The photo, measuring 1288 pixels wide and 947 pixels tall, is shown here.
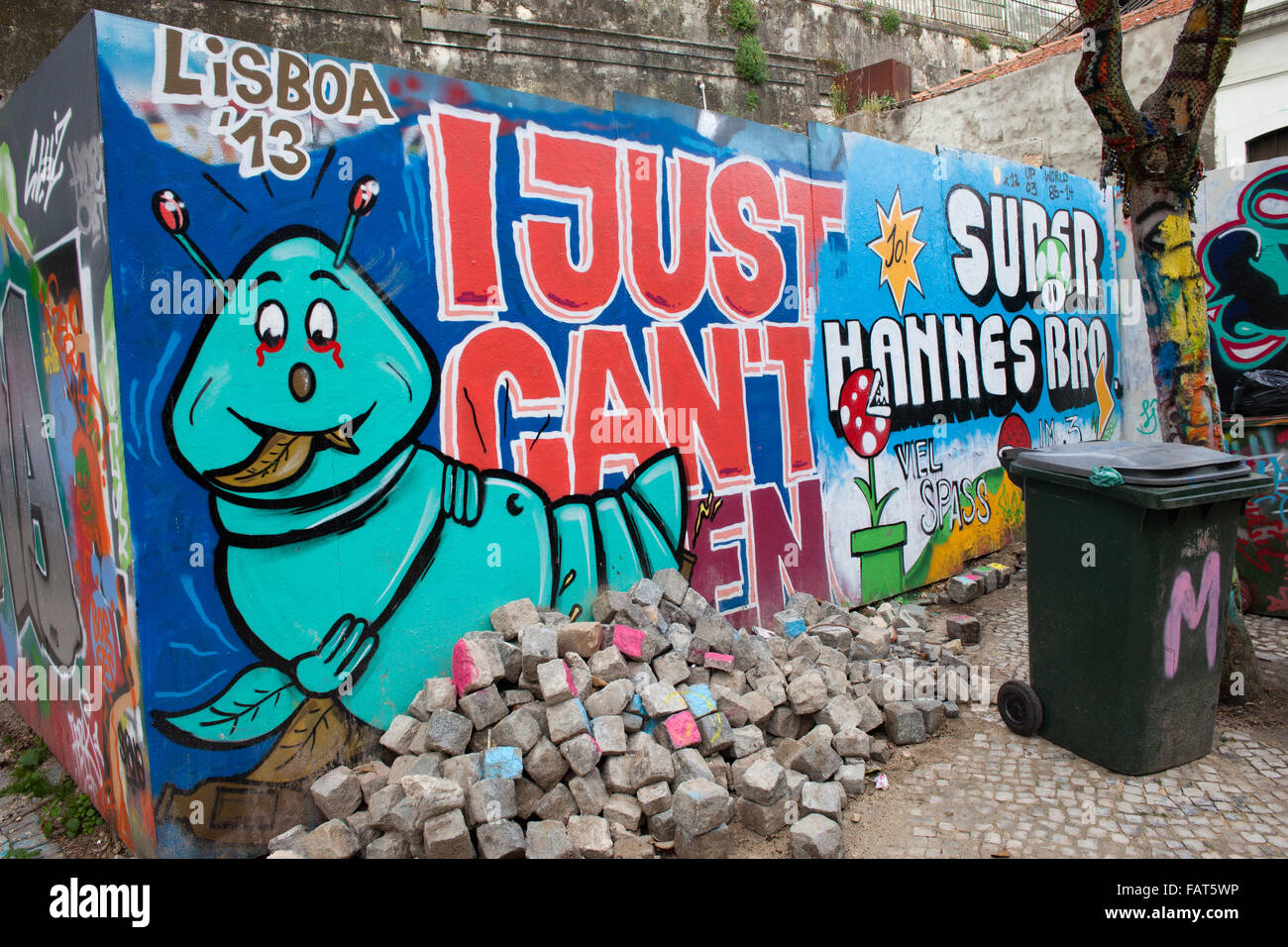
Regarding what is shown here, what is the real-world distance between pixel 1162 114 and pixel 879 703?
356 cm

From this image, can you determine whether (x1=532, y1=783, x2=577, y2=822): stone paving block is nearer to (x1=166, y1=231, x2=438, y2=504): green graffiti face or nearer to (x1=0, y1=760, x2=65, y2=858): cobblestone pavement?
(x1=166, y1=231, x2=438, y2=504): green graffiti face

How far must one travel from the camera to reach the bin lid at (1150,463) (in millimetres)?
3758

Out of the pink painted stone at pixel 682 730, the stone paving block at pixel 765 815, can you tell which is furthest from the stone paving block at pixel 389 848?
the stone paving block at pixel 765 815

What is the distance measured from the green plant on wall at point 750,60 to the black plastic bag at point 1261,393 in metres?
13.9

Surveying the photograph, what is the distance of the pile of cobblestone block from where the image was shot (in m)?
3.40

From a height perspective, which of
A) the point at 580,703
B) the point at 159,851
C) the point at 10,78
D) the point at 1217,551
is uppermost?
the point at 10,78

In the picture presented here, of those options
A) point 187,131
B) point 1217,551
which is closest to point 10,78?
point 187,131

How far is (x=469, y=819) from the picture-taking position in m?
3.41

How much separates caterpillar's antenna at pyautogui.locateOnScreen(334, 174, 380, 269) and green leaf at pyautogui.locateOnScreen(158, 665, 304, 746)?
6.06 ft

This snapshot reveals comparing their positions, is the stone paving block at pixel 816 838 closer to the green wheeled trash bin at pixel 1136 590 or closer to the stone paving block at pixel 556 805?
the stone paving block at pixel 556 805

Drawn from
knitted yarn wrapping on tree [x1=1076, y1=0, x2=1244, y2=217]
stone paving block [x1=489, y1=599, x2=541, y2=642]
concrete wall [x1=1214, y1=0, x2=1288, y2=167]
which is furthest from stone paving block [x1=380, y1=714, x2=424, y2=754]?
concrete wall [x1=1214, y1=0, x2=1288, y2=167]

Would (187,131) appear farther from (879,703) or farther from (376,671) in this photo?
(879,703)

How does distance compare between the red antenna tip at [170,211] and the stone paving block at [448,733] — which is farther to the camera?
the stone paving block at [448,733]

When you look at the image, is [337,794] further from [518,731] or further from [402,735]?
[518,731]
